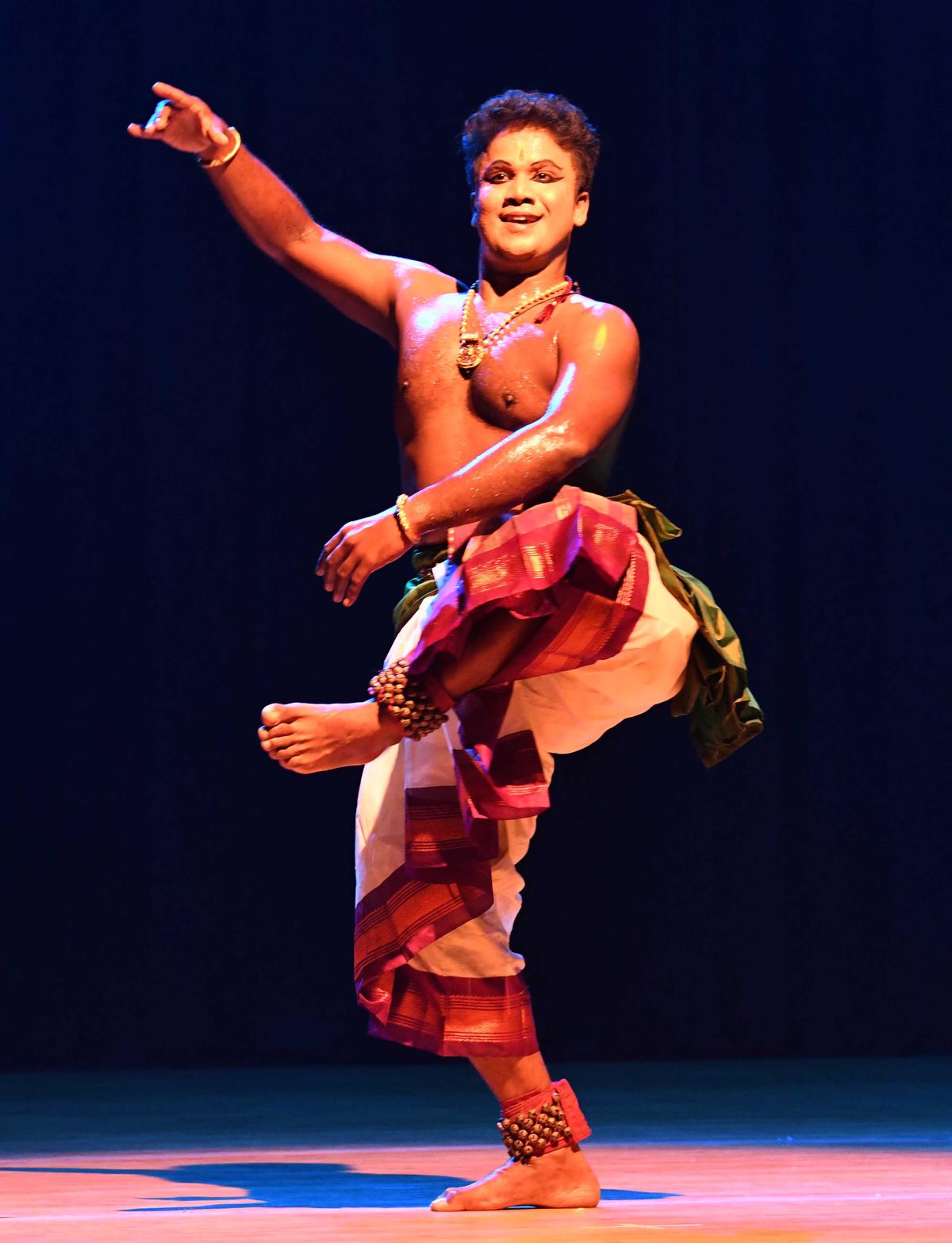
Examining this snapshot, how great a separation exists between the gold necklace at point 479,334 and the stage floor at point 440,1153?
91 centimetres

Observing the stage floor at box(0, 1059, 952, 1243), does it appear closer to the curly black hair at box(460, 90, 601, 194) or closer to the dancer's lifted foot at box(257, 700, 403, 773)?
the dancer's lifted foot at box(257, 700, 403, 773)

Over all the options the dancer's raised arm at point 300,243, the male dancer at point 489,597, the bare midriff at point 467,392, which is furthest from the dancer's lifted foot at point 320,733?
the dancer's raised arm at point 300,243

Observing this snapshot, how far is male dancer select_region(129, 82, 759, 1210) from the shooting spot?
183 cm

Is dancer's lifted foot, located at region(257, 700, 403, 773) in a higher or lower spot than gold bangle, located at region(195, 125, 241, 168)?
lower

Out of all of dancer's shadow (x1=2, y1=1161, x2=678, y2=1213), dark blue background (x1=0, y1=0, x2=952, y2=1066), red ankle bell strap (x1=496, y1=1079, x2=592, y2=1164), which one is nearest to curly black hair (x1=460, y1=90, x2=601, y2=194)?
red ankle bell strap (x1=496, y1=1079, x2=592, y2=1164)

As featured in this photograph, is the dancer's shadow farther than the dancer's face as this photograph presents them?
No

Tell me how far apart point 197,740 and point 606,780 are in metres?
0.78

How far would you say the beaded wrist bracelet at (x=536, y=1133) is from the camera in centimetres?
194

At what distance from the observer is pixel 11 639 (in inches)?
135

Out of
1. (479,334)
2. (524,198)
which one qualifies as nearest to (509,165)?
(524,198)

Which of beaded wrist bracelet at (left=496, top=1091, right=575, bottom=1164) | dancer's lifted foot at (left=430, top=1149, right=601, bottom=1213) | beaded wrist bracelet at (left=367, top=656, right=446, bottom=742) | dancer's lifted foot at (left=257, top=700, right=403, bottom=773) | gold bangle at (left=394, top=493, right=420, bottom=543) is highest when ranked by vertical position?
gold bangle at (left=394, top=493, right=420, bottom=543)

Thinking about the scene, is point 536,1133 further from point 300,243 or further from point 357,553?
point 300,243

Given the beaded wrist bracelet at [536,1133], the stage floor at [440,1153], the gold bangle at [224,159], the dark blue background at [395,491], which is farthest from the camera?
the dark blue background at [395,491]

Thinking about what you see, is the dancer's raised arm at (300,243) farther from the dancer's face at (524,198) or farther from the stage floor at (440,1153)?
the stage floor at (440,1153)
